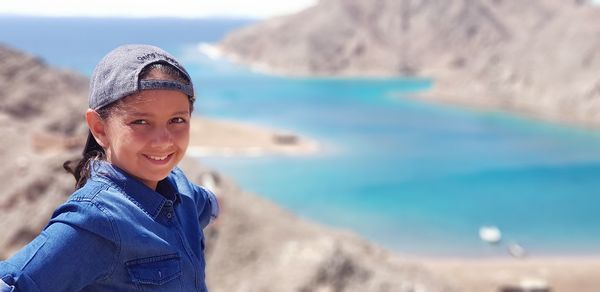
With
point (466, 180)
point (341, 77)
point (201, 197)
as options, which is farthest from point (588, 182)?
point (341, 77)

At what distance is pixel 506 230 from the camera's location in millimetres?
25156

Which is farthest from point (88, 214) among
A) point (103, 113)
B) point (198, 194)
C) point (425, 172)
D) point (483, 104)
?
point (483, 104)

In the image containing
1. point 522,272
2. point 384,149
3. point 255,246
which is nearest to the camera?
point 255,246

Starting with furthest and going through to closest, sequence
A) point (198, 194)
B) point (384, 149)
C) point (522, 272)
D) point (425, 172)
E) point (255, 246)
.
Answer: point (384, 149) → point (425, 172) → point (522, 272) → point (255, 246) → point (198, 194)

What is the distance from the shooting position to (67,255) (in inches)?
76.2

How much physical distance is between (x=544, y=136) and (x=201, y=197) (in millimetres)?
44730

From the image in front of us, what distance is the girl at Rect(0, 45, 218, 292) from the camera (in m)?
1.93

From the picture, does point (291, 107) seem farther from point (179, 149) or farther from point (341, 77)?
point (179, 149)

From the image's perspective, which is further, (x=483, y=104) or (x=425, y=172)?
(x=483, y=104)

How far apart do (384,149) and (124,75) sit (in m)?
38.1

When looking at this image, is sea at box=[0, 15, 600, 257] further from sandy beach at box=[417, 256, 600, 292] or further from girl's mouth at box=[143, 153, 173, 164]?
girl's mouth at box=[143, 153, 173, 164]

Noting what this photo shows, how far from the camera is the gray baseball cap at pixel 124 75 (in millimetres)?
2096

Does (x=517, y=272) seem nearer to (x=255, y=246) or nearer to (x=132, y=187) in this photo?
(x=255, y=246)

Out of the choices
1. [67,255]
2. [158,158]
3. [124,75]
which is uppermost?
[124,75]
